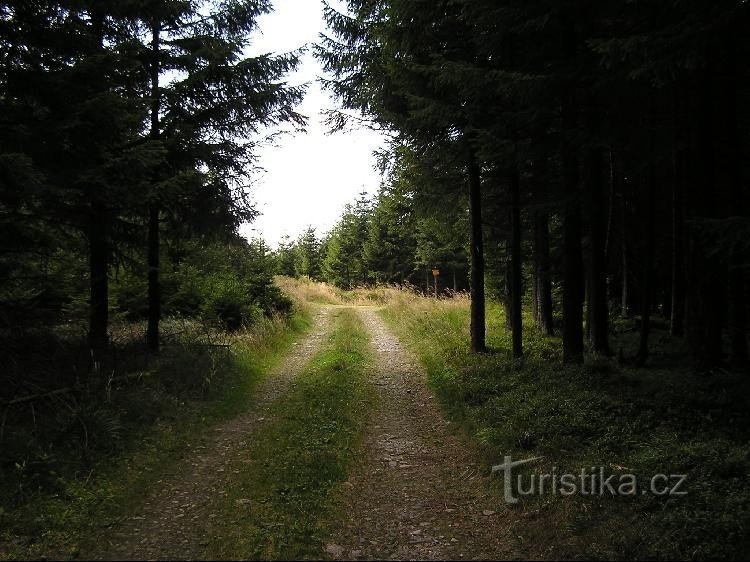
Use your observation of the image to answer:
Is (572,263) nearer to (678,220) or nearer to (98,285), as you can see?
(678,220)

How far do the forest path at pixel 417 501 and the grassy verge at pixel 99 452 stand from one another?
8.67 ft

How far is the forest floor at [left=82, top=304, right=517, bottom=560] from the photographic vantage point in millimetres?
4395

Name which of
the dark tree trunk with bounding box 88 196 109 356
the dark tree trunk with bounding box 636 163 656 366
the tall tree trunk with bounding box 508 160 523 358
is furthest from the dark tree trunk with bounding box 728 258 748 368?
the dark tree trunk with bounding box 88 196 109 356

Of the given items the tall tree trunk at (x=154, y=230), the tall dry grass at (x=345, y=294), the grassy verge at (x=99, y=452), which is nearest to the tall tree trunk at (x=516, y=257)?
the grassy verge at (x=99, y=452)

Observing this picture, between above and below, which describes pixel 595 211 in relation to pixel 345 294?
above

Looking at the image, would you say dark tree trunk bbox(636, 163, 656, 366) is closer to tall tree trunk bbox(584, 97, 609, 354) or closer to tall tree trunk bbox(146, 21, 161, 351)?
tall tree trunk bbox(584, 97, 609, 354)

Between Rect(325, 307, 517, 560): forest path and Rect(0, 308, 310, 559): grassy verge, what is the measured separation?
264 cm

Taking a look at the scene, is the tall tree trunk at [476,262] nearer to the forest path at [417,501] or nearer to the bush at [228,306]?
the forest path at [417,501]

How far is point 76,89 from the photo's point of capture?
302 inches

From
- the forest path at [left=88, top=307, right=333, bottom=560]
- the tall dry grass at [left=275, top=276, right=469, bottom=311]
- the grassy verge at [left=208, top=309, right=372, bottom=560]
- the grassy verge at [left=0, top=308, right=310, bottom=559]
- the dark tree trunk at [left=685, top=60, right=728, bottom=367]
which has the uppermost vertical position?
the dark tree trunk at [left=685, top=60, right=728, bottom=367]

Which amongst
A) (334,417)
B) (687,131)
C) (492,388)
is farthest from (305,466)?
(687,131)

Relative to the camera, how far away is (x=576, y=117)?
9.30 meters

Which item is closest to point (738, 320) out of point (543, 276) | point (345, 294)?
point (543, 276)

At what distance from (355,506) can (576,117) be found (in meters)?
8.41
